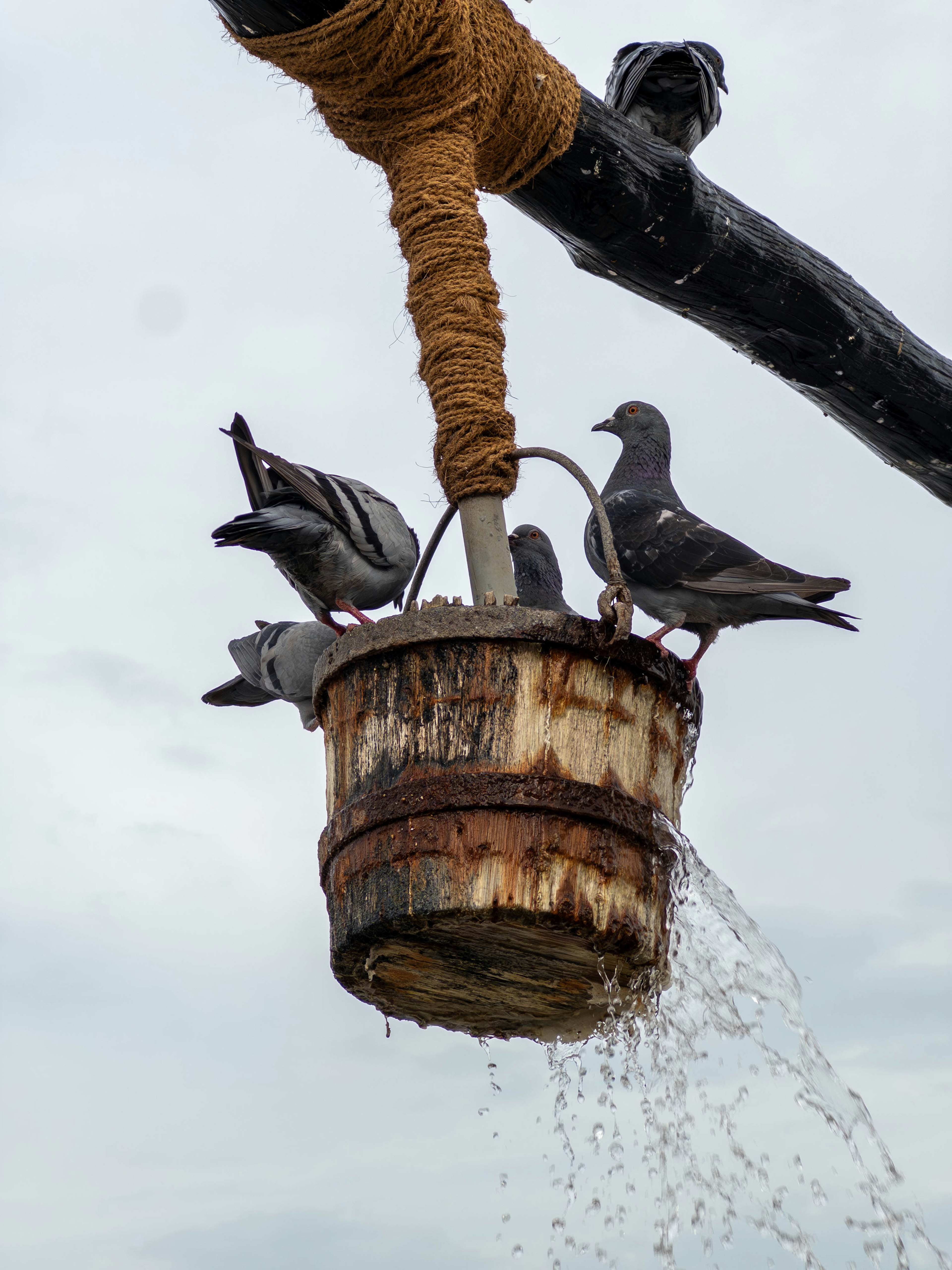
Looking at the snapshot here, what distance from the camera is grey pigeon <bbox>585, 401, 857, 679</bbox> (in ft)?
9.70

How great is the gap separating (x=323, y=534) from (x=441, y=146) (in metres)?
0.85

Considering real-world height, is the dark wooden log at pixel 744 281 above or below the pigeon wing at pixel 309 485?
above

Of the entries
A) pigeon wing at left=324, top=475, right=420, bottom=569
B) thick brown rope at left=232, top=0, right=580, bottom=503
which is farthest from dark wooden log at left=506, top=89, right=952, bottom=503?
pigeon wing at left=324, top=475, right=420, bottom=569

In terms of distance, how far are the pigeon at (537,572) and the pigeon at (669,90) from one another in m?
1.17

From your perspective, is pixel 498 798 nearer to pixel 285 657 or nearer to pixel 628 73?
pixel 285 657

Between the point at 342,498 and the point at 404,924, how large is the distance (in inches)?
43.8

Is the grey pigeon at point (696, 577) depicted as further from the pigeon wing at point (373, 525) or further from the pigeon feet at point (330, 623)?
the pigeon feet at point (330, 623)

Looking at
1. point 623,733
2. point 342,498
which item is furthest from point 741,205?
point 623,733

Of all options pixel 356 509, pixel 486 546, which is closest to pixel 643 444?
pixel 356 509

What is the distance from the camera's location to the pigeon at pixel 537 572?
145 inches

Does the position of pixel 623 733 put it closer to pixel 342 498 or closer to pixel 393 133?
pixel 342 498

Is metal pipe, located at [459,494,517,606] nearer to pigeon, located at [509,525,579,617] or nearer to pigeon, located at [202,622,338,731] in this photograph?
pigeon, located at [202,622,338,731]

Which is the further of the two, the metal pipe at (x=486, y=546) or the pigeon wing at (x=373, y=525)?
the pigeon wing at (x=373, y=525)

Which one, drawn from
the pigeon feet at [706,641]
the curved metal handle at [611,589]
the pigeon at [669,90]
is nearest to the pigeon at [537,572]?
the pigeon feet at [706,641]
